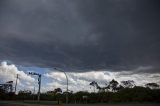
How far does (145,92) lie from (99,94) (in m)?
26.5

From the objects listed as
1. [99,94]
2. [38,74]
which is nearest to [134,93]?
[99,94]

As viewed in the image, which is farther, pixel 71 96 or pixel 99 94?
pixel 71 96

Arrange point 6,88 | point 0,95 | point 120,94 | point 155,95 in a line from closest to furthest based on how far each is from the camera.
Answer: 1. point 155,95
2. point 120,94
3. point 0,95
4. point 6,88

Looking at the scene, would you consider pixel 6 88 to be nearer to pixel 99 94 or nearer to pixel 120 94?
pixel 99 94

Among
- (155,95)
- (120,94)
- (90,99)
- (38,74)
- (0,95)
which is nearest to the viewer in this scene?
(155,95)

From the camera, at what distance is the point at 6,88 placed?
140000mm

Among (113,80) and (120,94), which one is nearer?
(120,94)

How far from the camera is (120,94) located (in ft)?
263

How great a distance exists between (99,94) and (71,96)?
1397 cm

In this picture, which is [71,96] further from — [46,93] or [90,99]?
[46,93]

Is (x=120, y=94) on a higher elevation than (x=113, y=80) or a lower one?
lower

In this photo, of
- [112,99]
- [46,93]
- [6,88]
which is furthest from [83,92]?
[6,88]

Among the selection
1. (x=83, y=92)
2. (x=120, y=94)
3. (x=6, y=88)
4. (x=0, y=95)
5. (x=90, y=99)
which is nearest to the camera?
(x=120, y=94)

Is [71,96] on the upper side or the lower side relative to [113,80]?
lower
